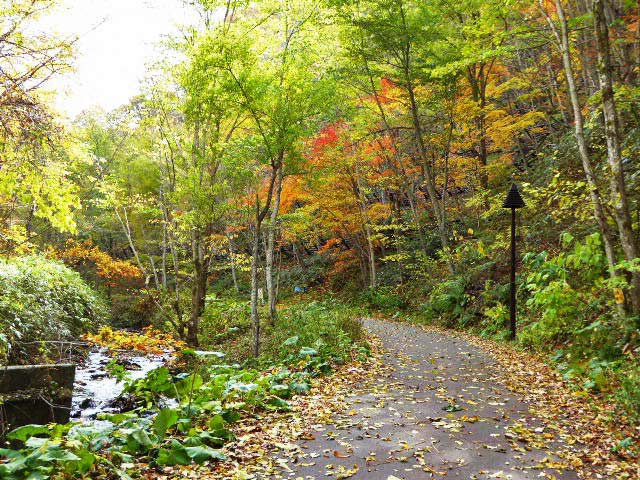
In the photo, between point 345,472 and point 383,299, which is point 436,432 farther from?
point 383,299

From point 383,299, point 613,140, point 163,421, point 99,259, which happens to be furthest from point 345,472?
point 99,259

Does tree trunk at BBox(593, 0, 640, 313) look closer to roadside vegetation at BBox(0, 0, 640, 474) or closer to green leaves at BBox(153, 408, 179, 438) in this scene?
roadside vegetation at BBox(0, 0, 640, 474)

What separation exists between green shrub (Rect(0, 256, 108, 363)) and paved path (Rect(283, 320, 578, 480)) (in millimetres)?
4382

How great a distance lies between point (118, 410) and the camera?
7816 mm

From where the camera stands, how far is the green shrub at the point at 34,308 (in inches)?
300

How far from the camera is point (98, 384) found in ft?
32.0

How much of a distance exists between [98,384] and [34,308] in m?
2.18

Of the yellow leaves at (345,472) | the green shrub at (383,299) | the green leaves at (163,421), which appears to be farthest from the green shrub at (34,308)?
the green shrub at (383,299)

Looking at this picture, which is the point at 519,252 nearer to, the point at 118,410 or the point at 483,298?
the point at 483,298

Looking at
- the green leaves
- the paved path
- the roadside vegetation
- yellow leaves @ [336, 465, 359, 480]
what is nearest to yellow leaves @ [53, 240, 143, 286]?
the roadside vegetation

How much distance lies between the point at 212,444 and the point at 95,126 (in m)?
30.4

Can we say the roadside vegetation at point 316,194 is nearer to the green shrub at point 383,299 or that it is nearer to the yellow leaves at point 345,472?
the green shrub at point 383,299

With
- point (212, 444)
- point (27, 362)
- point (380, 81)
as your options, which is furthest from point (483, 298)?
point (27, 362)

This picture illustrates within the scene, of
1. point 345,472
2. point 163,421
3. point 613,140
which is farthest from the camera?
point 613,140
